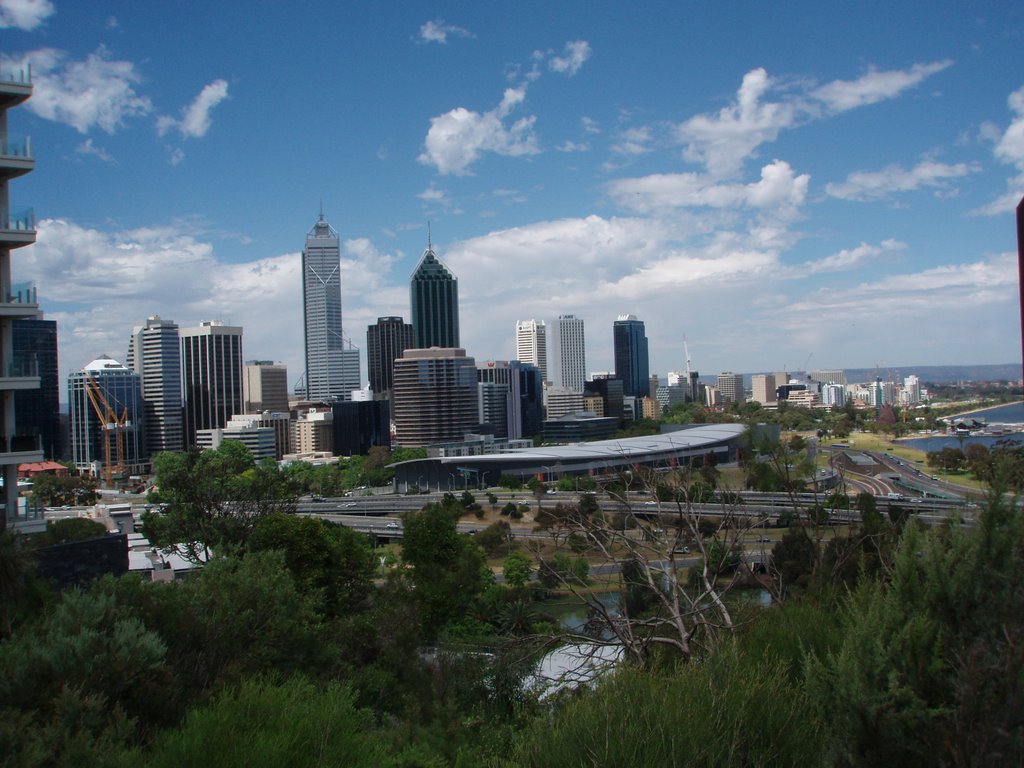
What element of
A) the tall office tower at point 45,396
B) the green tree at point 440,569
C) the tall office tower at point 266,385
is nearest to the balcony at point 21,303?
the green tree at point 440,569

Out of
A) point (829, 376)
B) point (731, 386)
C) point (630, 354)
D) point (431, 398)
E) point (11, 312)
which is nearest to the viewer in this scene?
point (11, 312)

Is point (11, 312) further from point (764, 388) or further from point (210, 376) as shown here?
point (764, 388)

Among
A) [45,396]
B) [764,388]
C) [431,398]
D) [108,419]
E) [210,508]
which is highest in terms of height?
[45,396]

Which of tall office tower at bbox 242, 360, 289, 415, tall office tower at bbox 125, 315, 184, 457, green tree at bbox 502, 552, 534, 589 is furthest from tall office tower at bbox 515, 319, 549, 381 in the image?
green tree at bbox 502, 552, 534, 589

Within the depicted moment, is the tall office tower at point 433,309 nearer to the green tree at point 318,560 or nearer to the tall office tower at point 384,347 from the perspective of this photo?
the tall office tower at point 384,347

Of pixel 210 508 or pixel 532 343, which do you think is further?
pixel 532 343

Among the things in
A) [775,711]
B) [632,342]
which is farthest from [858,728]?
[632,342]

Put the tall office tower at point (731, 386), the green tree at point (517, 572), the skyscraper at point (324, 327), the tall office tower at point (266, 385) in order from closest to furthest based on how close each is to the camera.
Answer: the green tree at point (517, 572)
the tall office tower at point (266, 385)
the skyscraper at point (324, 327)
the tall office tower at point (731, 386)

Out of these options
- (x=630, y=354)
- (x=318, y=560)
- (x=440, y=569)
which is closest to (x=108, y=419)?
(x=440, y=569)
